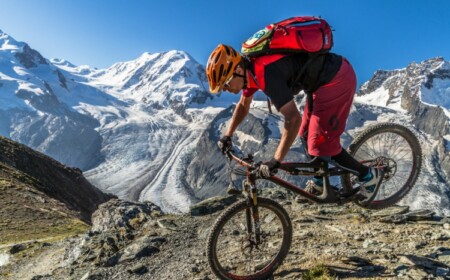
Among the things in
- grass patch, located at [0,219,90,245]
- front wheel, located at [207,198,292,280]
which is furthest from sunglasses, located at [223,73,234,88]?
grass patch, located at [0,219,90,245]

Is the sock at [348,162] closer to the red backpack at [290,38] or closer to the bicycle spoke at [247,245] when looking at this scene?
the bicycle spoke at [247,245]

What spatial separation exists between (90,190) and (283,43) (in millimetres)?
96146

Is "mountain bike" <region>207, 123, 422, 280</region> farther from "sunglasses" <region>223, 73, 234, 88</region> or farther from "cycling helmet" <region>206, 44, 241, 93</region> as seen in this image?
"cycling helmet" <region>206, 44, 241, 93</region>

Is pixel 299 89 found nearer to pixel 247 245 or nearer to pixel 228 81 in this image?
pixel 228 81

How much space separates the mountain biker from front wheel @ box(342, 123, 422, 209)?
2.85 ft

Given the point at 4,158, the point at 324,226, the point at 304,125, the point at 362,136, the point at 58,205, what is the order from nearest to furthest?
the point at 304,125 → the point at 362,136 → the point at 324,226 → the point at 58,205 → the point at 4,158

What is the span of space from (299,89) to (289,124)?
1326 millimetres

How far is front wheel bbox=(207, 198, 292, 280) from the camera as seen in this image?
809cm

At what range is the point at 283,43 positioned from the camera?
24.8 ft

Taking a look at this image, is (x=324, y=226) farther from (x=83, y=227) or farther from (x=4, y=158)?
(x=4, y=158)

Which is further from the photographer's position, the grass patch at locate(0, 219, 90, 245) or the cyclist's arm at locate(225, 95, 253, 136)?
the grass patch at locate(0, 219, 90, 245)

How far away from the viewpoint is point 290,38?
7602 millimetres

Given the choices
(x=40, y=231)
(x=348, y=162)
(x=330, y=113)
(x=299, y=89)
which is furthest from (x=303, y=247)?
(x=40, y=231)

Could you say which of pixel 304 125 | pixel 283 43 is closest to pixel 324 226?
pixel 304 125
